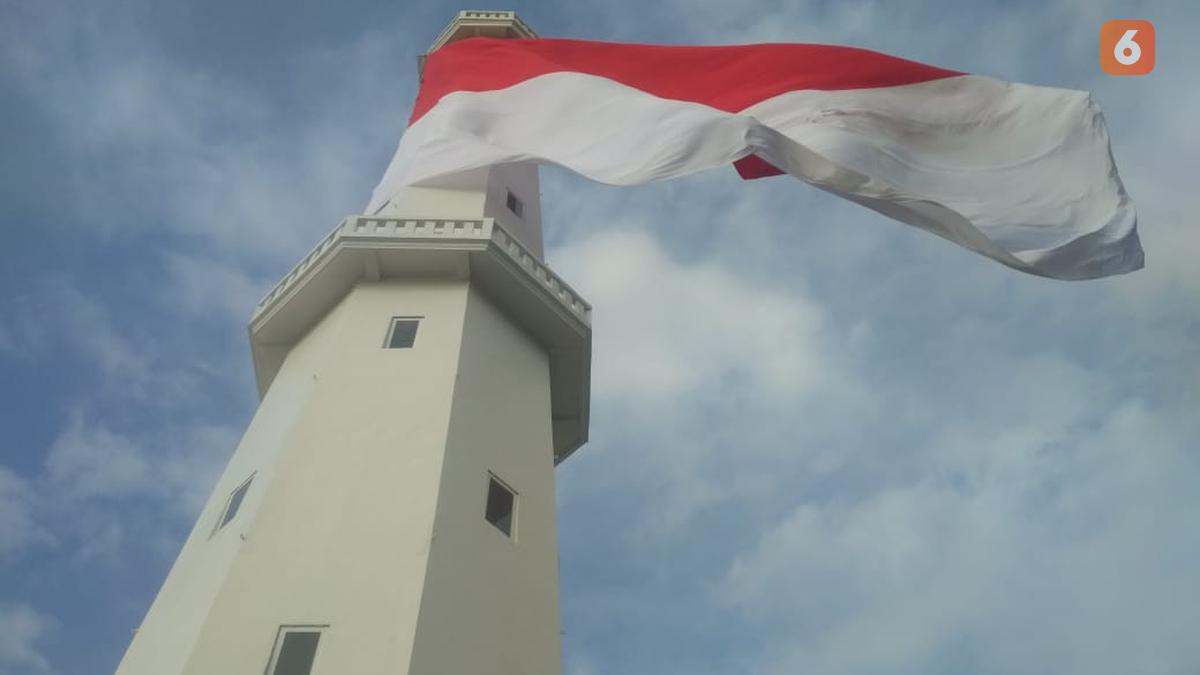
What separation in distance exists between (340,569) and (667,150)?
293 inches

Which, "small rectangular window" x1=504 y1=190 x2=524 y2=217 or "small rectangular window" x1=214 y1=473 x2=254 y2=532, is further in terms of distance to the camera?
"small rectangular window" x1=504 y1=190 x2=524 y2=217

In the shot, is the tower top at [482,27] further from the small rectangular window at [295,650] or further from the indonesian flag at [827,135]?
the small rectangular window at [295,650]

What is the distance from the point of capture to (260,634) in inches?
519

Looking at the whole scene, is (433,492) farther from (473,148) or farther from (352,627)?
(473,148)

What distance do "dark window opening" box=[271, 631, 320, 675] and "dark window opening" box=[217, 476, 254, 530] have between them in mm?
3514

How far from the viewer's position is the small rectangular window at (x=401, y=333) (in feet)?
61.8

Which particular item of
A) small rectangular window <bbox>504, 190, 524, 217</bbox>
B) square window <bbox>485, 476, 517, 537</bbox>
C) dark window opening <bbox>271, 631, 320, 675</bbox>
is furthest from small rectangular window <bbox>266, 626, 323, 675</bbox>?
small rectangular window <bbox>504, 190, 524, 217</bbox>

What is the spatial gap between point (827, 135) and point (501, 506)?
7.63 m

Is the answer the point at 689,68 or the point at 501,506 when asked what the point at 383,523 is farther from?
the point at 689,68

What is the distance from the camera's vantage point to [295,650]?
13016mm

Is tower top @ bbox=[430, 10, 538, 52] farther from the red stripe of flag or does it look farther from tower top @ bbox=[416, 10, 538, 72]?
the red stripe of flag

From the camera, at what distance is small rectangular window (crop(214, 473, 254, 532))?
16328mm

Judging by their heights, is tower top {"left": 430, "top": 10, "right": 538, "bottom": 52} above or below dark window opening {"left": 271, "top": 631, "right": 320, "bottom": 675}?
above

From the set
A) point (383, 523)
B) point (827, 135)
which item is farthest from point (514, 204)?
point (383, 523)
